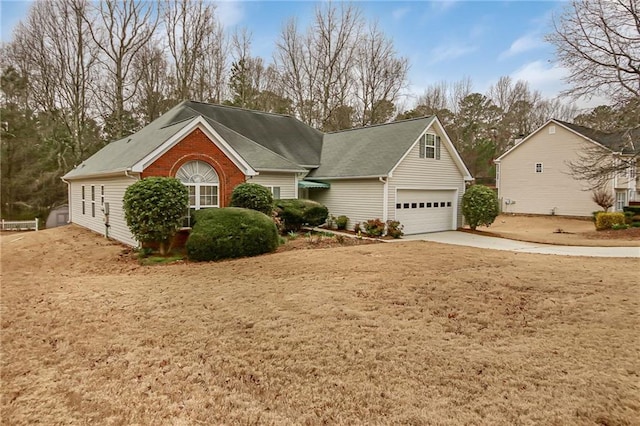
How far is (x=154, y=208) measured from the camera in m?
11.0

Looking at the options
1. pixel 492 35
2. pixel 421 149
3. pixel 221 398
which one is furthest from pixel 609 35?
pixel 221 398

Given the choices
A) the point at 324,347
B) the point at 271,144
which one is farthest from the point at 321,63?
the point at 324,347

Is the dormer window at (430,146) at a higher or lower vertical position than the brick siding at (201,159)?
higher

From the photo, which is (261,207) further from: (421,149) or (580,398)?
(580,398)

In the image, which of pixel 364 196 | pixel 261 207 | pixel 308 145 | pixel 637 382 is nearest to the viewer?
pixel 637 382

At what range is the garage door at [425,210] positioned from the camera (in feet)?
58.6

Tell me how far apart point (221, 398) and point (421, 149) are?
16503 mm

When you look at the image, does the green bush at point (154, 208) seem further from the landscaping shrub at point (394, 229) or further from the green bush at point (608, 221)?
the green bush at point (608, 221)

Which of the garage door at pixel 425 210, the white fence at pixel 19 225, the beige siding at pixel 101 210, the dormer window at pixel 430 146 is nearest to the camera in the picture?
the beige siding at pixel 101 210

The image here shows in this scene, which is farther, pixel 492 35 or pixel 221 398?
pixel 492 35

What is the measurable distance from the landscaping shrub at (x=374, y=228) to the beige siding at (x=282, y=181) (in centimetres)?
394

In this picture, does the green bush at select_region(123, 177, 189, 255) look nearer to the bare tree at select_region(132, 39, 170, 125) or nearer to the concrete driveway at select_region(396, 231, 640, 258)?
the concrete driveway at select_region(396, 231, 640, 258)

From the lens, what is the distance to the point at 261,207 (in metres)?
13.9

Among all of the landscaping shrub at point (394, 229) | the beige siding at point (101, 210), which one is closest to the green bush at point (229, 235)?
the beige siding at point (101, 210)
